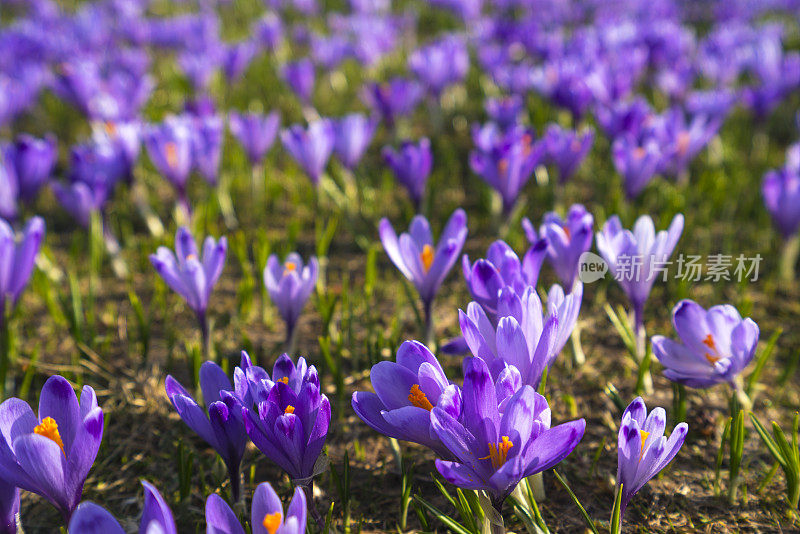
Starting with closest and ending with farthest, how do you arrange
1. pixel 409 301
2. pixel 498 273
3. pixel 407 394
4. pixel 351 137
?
pixel 407 394 → pixel 498 273 → pixel 409 301 → pixel 351 137

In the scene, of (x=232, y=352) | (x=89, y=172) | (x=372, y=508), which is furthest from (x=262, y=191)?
(x=372, y=508)

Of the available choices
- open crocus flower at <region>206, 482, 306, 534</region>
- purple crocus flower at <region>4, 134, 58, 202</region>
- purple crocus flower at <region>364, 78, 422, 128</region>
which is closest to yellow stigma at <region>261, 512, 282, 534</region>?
open crocus flower at <region>206, 482, 306, 534</region>

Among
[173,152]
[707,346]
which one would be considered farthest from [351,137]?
[707,346]

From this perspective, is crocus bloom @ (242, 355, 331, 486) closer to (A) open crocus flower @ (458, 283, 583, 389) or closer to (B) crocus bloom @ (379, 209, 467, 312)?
(A) open crocus flower @ (458, 283, 583, 389)

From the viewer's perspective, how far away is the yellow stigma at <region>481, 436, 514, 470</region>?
114 centimetres

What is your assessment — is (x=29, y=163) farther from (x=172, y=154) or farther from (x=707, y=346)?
(x=707, y=346)

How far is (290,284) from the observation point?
183 cm

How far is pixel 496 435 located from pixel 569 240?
0.84m

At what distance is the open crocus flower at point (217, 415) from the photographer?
4.22ft

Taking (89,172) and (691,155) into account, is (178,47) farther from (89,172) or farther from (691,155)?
(691,155)

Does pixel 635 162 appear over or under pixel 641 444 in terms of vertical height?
over

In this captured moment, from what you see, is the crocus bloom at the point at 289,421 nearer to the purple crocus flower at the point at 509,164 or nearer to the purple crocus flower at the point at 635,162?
the purple crocus flower at the point at 509,164

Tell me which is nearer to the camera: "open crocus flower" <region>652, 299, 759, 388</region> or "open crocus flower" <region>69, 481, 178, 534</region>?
"open crocus flower" <region>69, 481, 178, 534</region>

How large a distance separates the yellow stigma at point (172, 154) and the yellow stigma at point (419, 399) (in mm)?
1829
